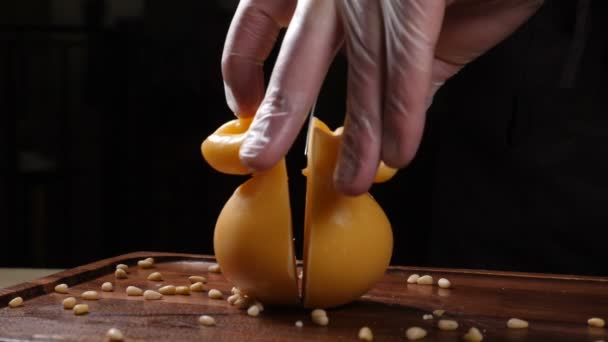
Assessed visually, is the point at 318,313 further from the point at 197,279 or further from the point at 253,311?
the point at 197,279

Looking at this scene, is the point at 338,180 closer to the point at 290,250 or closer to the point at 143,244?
the point at 290,250

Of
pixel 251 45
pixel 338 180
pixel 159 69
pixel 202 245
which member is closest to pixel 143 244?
pixel 202 245

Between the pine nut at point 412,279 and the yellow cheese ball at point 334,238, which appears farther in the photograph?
the pine nut at point 412,279

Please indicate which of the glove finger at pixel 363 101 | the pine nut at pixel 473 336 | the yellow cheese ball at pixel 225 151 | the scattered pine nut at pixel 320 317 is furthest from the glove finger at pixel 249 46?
the pine nut at pixel 473 336

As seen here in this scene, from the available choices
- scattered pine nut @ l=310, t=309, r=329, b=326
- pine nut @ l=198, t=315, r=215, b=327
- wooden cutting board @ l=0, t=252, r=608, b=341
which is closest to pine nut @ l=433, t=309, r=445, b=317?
wooden cutting board @ l=0, t=252, r=608, b=341

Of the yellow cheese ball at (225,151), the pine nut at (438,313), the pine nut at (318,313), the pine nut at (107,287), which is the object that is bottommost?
the pine nut at (107,287)

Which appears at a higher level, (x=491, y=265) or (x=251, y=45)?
(x=251, y=45)

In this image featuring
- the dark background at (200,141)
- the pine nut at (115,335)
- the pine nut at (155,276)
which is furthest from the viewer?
the dark background at (200,141)

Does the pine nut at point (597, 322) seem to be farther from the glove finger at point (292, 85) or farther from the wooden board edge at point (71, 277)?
the wooden board edge at point (71, 277)
